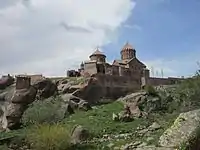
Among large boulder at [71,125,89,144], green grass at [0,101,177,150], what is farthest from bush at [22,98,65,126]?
large boulder at [71,125,89,144]

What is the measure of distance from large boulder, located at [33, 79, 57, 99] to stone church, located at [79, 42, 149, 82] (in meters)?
14.7

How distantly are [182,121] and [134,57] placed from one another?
64.7 meters

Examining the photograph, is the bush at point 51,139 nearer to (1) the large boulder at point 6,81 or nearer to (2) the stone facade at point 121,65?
(1) the large boulder at point 6,81

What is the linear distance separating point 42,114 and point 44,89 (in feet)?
40.3

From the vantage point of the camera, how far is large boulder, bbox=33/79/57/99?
41338mm

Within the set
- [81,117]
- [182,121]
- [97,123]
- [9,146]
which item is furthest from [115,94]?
[182,121]

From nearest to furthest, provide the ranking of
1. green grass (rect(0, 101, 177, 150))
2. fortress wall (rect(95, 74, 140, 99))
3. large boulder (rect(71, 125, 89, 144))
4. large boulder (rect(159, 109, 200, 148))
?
large boulder (rect(159, 109, 200, 148)), green grass (rect(0, 101, 177, 150)), large boulder (rect(71, 125, 89, 144)), fortress wall (rect(95, 74, 140, 99))

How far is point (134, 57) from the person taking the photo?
78.1 meters

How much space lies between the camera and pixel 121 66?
223 ft

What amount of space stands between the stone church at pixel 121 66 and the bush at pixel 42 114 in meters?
24.4

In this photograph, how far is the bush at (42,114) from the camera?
30.2 m

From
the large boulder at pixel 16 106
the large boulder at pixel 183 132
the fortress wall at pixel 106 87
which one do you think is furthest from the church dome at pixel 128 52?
the large boulder at pixel 183 132

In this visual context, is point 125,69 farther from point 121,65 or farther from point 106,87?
point 106,87

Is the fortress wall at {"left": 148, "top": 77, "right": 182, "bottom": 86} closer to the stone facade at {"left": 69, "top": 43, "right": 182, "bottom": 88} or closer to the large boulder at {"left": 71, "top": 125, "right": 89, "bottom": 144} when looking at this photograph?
the stone facade at {"left": 69, "top": 43, "right": 182, "bottom": 88}
